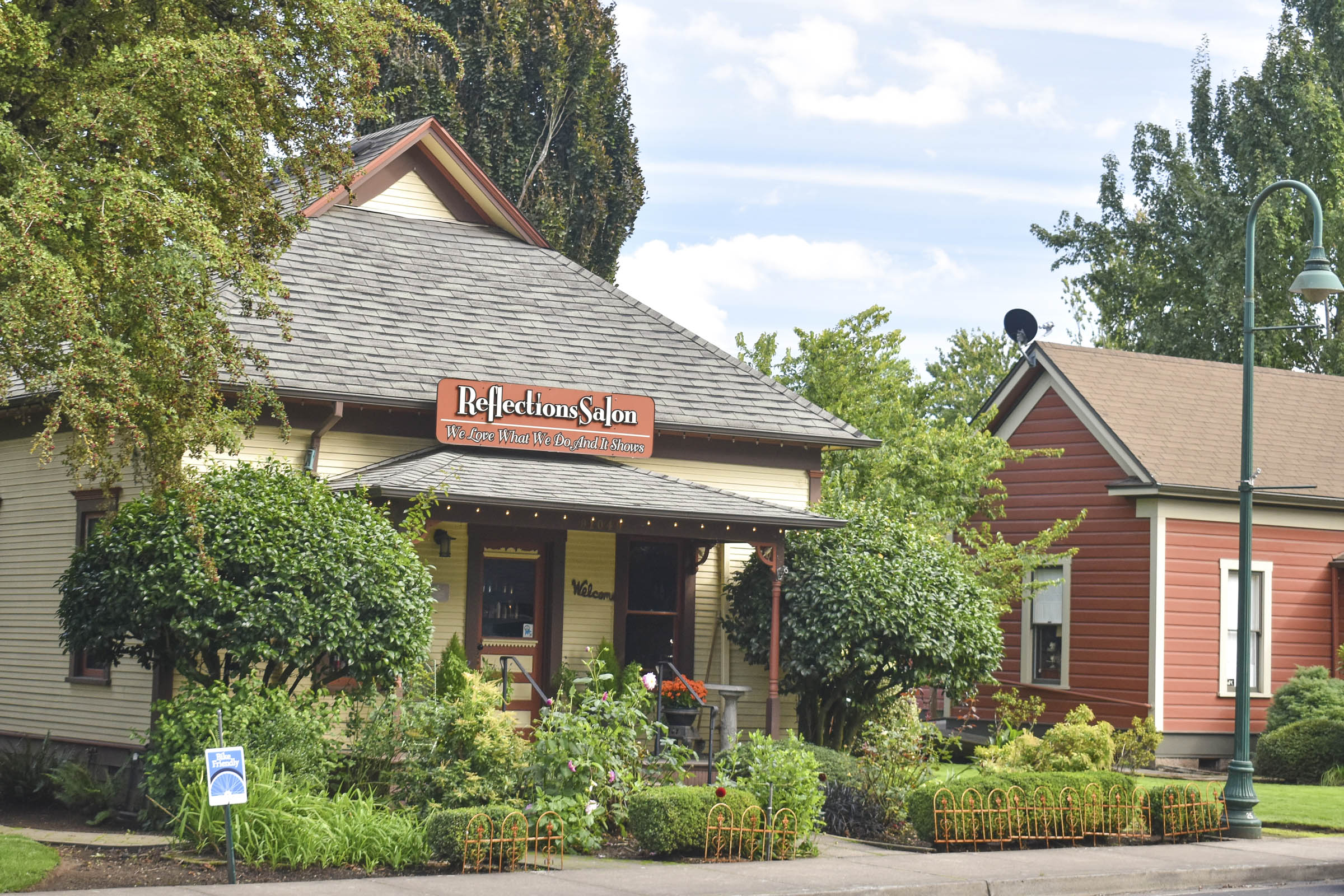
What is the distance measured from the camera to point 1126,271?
41594 millimetres

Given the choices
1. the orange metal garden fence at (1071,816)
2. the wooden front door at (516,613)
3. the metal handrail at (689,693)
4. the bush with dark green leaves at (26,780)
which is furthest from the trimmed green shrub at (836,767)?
the bush with dark green leaves at (26,780)

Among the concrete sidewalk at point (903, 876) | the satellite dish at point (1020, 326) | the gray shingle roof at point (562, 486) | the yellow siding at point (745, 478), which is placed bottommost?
the concrete sidewalk at point (903, 876)

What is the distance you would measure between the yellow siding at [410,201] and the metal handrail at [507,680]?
686 cm

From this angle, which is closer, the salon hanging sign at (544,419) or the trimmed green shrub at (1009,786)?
the trimmed green shrub at (1009,786)

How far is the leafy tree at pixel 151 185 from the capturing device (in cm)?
1083

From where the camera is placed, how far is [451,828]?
11.7 meters

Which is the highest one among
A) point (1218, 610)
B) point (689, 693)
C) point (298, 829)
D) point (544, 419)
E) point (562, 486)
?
point (544, 419)

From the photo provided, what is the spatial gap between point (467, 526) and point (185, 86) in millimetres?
7658

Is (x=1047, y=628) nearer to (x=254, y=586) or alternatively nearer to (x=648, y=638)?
(x=648, y=638)

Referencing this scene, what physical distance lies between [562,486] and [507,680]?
2456 millimetres

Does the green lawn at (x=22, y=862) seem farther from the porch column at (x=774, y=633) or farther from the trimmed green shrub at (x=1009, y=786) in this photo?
the porch column at (x=774, y=633)

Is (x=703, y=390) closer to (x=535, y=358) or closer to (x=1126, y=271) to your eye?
(x=535, y=358)

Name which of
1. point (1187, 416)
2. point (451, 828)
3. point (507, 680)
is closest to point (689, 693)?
point (507, 680)

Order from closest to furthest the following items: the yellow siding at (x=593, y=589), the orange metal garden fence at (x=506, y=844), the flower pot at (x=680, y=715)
Result: the orange metal garden fence at (x=506, y=844) < the flower pot at (x=680, y=715) < the yellow siding at (x=593, y=589)
